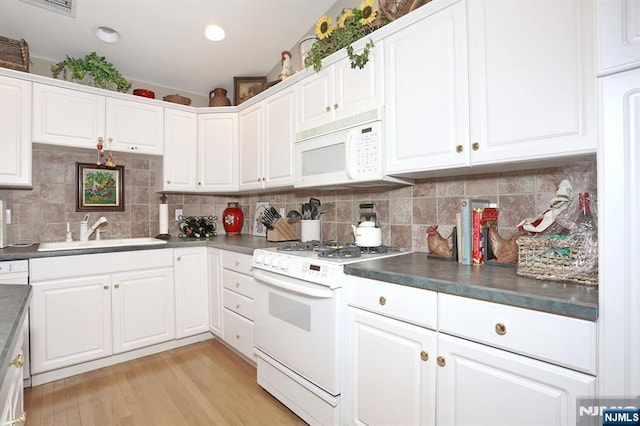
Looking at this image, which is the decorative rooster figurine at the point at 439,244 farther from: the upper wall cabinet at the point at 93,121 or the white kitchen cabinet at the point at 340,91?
the upper wall cabinet at the point at 93,121

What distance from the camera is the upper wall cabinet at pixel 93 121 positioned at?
2393mm

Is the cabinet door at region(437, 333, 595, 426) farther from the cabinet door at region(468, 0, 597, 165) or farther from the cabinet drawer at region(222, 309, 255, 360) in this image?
the cabinet drawer at region(222, 309, 255, 360)

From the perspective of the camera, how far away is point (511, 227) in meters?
1.64

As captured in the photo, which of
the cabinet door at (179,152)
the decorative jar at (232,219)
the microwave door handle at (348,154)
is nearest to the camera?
the microwave door handle at (348,154)

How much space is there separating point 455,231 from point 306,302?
0.89 metres

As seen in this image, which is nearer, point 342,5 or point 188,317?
point 342,5

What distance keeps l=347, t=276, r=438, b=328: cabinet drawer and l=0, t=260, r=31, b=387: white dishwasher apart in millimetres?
2145

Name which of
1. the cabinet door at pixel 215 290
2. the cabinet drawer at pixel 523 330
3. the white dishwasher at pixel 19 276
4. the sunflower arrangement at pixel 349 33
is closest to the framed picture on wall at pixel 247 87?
the sunflower arrangement at pixel 349 33

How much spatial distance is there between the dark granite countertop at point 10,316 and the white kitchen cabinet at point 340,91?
169cm

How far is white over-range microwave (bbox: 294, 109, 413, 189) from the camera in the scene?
182 cm

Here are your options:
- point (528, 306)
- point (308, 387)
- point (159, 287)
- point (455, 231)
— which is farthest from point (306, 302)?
point (159, 287)

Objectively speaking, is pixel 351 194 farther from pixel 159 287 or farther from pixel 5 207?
pixel 5 207

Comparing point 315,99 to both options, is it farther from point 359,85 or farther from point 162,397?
point 162,397

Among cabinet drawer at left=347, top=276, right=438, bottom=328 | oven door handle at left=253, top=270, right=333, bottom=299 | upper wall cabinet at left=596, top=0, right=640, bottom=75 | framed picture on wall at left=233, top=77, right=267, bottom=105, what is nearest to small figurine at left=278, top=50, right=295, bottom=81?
framed picture on wall at left=233, top=77, right=267, bottom=105
